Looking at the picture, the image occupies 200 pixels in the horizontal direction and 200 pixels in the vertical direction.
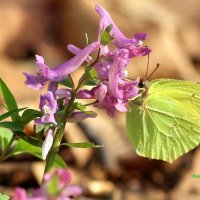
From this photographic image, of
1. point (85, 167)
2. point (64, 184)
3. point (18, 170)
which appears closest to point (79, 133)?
point (85, 167)

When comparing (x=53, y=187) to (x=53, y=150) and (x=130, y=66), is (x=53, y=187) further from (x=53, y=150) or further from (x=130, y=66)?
(x=130, y=66)

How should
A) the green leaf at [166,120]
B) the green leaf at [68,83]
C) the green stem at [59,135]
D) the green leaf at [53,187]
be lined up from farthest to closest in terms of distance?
the green leaf at [166,120]
the green leaf at [68,83]
the green stem at [59,135]
the green leaf at [53,187]

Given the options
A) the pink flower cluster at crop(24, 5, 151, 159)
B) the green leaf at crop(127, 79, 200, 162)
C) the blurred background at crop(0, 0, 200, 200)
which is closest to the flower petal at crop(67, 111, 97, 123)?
the pink flower cluster at crop(24, 5, 151, 159)

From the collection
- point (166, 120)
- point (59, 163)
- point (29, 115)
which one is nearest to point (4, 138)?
point (59, 163)

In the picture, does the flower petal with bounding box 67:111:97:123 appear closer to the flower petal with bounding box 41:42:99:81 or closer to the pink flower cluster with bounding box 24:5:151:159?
the pink flower cluster with bounding box 24:5:151:159

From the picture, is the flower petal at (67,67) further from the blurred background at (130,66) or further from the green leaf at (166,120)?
the blurred background at (130,66)

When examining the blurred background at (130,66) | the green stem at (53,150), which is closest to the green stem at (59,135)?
the green stem at (53,150)
